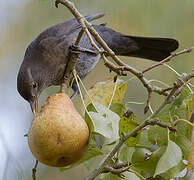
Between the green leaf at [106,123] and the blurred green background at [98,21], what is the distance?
355 cm

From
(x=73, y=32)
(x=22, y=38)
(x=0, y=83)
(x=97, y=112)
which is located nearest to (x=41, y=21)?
(x=22, y=38)

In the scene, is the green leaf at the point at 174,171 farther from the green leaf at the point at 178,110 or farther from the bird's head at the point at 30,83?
the bird's head at the point at 30,83

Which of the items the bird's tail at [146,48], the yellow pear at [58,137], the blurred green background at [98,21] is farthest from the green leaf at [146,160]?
the blurred green background at [98,21]

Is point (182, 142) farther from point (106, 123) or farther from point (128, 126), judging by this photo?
point (106, 123)

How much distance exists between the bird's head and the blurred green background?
6.48ft

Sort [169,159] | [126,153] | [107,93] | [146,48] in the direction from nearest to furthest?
[169,159], [126,153], [107,93], [146,48]

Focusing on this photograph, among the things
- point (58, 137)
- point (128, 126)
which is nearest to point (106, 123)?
point (128, 126)

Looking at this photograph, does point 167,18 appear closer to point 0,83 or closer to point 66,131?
point 0,83

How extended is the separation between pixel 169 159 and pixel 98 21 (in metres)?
5.91

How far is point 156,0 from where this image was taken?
6781mm

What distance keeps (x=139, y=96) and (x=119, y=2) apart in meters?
A: 1.92

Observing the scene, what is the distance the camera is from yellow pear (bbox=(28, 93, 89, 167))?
83.0 inches

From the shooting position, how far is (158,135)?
205 centimetres

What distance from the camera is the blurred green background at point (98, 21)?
6176 mm
